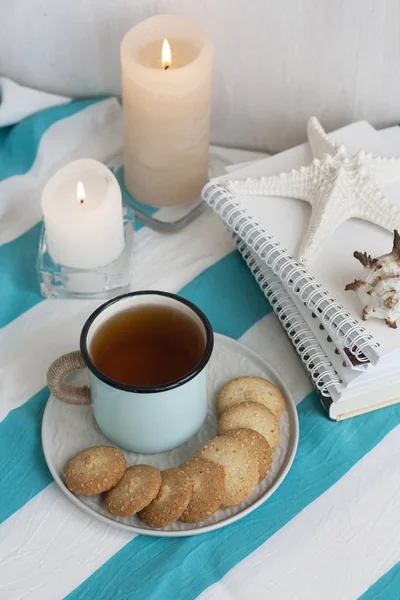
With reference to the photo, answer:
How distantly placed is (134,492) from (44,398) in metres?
0.13

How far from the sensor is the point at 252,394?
0.56 m

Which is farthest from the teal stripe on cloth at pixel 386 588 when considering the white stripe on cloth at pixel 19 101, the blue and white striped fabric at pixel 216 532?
the white stripe on cloth at pixel 19 101

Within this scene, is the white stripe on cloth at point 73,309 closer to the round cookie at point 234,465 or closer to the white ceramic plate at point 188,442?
the white ceramic plate at point 188,442

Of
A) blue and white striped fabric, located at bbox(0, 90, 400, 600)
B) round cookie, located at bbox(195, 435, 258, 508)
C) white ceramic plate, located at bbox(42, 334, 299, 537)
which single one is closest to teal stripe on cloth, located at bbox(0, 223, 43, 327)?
blue and white striped fabric, located at bbox(0, 90, 400, 600)

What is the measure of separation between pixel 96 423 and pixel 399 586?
0.22m

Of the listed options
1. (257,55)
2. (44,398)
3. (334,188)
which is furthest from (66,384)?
(257,55)

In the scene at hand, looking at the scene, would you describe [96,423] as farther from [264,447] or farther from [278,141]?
[278,141]

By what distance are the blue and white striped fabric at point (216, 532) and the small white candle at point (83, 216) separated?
0.04m

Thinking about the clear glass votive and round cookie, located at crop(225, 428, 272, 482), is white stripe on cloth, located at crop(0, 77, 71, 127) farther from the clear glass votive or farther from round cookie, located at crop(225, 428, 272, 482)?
round cookie, located at crop(225, 428, 272, 482)

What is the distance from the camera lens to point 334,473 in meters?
0.56

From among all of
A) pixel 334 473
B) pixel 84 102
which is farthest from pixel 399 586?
pixel 84 102

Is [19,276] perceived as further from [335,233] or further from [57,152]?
[335,233]

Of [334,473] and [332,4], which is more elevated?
[332,4]

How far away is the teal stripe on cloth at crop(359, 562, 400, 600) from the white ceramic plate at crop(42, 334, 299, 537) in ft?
0.28
